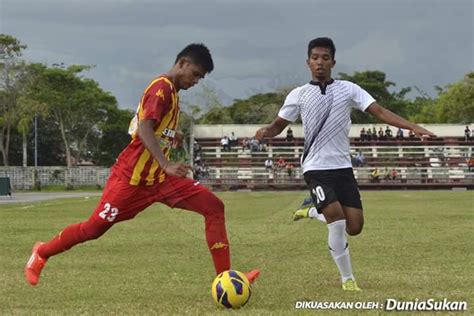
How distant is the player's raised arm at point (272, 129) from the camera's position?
8324mm

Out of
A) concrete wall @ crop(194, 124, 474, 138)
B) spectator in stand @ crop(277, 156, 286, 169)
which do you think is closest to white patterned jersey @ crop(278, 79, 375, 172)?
spectator in stand @ crop(277, 156, 286, 169)

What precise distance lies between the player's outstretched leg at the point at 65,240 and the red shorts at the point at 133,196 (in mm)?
120

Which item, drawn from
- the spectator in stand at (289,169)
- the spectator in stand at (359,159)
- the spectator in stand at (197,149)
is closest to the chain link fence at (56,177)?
the spectator in stand at (197,149)

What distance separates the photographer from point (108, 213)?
295 inches

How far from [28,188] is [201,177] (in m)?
20.7

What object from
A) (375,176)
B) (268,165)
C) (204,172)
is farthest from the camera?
(375,176)

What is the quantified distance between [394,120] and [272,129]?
1.21m

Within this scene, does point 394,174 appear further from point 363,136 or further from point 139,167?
point 139,167

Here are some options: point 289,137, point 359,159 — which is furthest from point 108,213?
point 359,159

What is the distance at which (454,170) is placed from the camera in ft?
185

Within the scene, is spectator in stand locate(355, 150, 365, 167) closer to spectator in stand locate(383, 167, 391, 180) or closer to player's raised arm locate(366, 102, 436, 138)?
spectator in stand locate(383, 167, 391, 180)

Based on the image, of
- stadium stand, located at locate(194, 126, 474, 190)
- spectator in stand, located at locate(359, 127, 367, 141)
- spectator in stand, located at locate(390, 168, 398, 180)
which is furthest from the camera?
spectator in stand, located at locate(359, 127, 367, 141)

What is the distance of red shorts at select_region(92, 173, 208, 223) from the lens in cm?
748

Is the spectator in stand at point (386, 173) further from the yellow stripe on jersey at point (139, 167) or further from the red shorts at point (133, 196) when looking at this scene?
the yellow stripe on jersey at point (139, 167)
